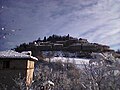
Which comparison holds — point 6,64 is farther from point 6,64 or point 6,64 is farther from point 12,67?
point 12,67

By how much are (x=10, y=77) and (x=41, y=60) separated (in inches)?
1772

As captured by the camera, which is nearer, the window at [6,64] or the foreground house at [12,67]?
the foreground house at [12,67]

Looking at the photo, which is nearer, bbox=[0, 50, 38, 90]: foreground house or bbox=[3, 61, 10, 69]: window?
bbox=[0, 50, 38, 90]: foreground house

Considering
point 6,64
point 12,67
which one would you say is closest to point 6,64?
point 6,64

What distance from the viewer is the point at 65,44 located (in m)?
134

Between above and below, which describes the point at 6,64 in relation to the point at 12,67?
above

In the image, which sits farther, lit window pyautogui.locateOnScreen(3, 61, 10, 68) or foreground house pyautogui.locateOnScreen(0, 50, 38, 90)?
lit window pyautogui.locateOnScreen(3, 61, 10, 68)

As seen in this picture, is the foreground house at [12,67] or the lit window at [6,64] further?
the lit window at [6,64]

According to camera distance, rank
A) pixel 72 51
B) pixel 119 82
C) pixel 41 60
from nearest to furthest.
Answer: pixel 119 82, pixel 41 60, pixel 72 51

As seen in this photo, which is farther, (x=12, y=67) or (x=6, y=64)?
(x=6, y=64)

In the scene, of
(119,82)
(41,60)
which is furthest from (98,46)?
(119,82)

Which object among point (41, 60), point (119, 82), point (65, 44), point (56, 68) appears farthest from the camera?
point (65, 44)

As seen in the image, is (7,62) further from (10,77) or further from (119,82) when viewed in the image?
(119,82)

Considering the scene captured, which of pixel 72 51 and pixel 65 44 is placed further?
pixel 65 44
